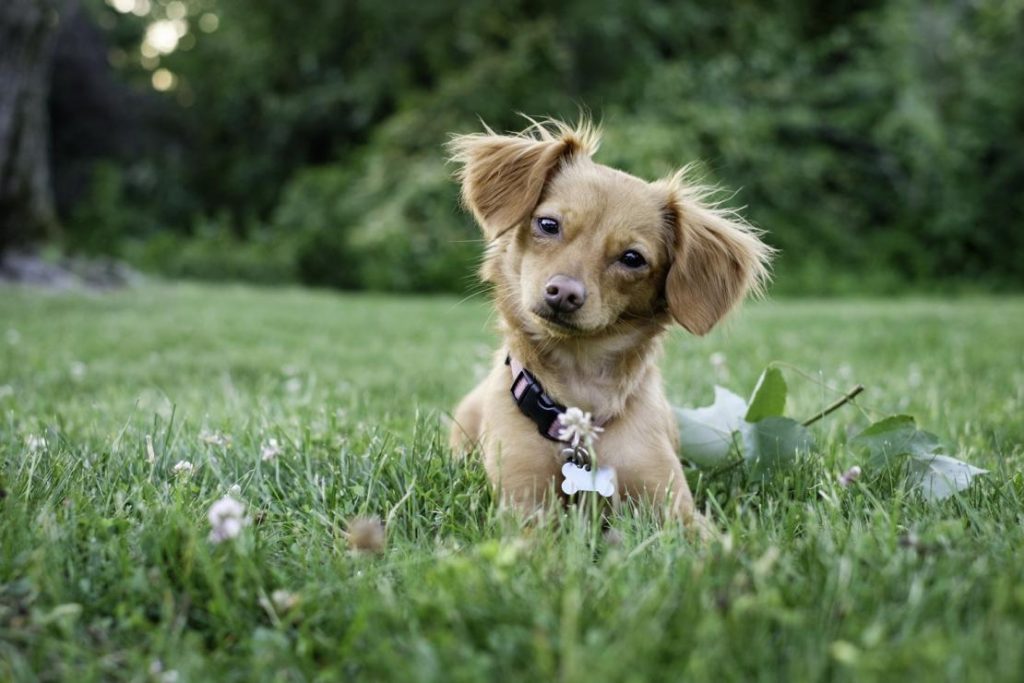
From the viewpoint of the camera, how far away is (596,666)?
4.15ft

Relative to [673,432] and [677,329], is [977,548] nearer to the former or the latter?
[673,432]

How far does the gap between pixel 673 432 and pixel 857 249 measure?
46.7 feet

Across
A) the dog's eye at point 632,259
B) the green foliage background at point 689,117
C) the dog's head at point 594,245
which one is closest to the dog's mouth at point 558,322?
the dog's head at point 594,245

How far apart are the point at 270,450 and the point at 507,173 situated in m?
1.12

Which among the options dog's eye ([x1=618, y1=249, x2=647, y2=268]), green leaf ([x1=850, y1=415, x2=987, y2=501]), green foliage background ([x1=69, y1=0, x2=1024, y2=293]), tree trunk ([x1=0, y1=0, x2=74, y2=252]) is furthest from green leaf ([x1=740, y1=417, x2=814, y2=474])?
green foliage background ([x1=69, y1=0, x2=1024, y2=293])

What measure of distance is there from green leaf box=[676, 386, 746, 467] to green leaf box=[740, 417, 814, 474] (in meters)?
0.16

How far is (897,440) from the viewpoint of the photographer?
2.51 metres

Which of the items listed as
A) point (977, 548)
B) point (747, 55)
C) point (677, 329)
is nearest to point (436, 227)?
point (747, 55)

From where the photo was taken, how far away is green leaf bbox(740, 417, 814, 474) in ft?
8.61

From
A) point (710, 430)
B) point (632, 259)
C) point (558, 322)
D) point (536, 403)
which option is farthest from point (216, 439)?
point (710, 430)

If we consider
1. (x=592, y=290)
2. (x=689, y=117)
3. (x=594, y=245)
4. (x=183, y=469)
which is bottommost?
(x=183, y=469)

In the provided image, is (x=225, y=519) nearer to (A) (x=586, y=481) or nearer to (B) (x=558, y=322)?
(A) (x=586, y=481)

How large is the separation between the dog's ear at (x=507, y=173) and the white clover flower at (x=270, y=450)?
2.92 ft

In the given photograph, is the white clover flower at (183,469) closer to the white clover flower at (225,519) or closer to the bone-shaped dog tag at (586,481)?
the white clover flower at (225,519)
